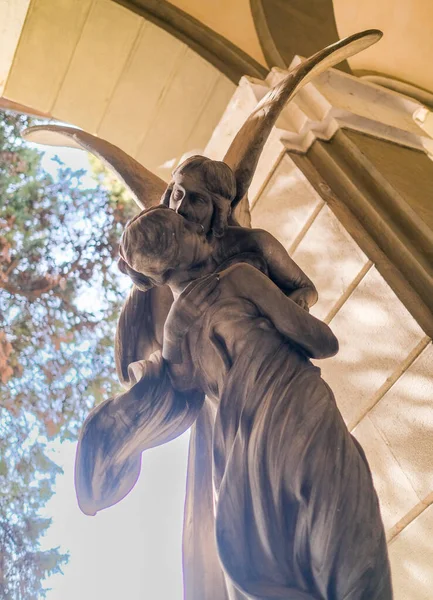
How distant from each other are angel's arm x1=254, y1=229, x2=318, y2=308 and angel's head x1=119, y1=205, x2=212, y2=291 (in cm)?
12

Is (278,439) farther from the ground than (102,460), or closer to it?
closer to it

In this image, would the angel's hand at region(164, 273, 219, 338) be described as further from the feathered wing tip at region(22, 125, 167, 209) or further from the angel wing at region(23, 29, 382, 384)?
the feathered wing tip at region(22, 125, 167, 209)

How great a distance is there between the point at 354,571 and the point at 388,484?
3.01 feet

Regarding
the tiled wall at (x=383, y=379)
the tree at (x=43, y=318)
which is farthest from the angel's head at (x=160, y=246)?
the tree at (x=43, y=318)

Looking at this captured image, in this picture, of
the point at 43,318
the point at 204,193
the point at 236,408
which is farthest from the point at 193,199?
the point at 43,318

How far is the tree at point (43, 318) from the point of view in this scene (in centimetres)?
391

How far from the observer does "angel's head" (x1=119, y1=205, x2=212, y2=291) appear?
3.76 ft

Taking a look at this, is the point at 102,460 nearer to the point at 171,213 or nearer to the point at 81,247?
the point at 171,213

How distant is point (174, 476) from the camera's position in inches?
153

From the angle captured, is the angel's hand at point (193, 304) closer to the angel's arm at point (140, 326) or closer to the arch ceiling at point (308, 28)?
the angel's arm at point (140, 326)

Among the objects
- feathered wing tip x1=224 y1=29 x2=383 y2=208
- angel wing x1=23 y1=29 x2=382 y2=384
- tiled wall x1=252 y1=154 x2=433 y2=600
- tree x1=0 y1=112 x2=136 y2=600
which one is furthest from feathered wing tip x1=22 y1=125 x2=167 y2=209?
tree x1=0 y1=112 x2=136 y2=600

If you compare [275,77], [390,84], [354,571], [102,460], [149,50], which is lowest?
[354,571]

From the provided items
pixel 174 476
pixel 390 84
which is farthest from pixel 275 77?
pixel 174 476

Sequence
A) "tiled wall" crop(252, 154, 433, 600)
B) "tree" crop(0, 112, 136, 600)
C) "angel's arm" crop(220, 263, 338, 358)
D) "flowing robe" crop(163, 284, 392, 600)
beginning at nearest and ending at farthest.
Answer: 1. "flowing robe" crop(163, 284, 392, 600)
2. "angel's arm" crop(220, 263, 338, 358)
3. "tiled wall" crop(252, 154, 433, 600)
4. "tree" crop(0, 112, 136, 600)
